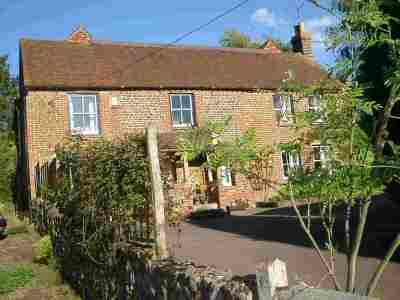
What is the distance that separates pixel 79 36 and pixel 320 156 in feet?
68.5

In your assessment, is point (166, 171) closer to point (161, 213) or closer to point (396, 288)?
point (161, 213)

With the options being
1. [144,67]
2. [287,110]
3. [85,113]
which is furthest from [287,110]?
[144,67]

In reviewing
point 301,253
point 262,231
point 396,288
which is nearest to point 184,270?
point 396,288

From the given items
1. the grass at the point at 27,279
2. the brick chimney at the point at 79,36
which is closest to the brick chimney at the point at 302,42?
the brick chimney at the point at 79,36

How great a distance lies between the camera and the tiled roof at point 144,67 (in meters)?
19.5

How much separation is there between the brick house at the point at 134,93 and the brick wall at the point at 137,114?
0.04 metres

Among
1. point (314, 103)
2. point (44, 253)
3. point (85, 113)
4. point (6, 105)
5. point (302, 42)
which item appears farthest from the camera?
point (6, 105)

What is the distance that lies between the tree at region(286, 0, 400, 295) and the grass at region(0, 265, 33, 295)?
671 cm

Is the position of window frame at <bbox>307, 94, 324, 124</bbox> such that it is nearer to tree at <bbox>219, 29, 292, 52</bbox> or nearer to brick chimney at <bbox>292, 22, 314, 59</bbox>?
brick chimney at <bbox>292, 22, 314, 59</bbox>

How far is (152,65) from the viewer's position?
72.7 feet

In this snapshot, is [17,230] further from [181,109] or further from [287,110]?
[287,110]

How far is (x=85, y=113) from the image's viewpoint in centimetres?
1916

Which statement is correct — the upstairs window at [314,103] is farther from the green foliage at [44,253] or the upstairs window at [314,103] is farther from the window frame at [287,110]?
the green foliage at [44,253]

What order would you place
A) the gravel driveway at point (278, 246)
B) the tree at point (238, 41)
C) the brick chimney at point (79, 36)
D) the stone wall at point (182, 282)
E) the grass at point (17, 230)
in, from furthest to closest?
the tree at point (238, 41) → the brick chimney at point (79, 36) → the grass at point (17, 230) → the gravel driveway at point (278, 246) → the stone wall at point (182, 282)
